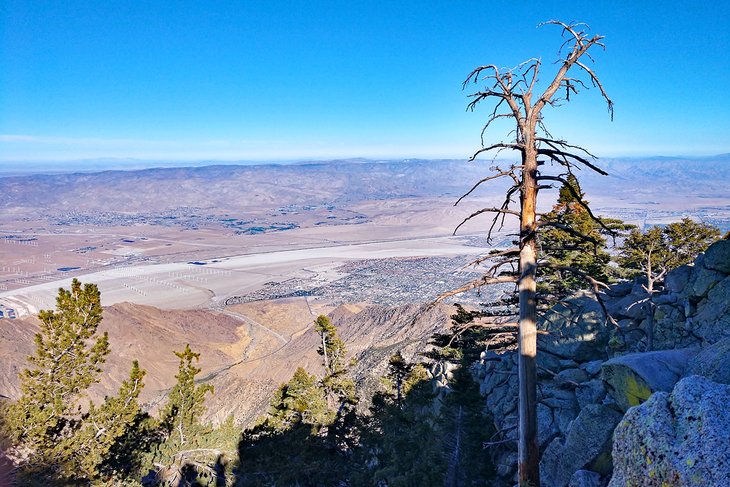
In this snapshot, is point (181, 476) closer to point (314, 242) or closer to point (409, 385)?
point (409, 385)

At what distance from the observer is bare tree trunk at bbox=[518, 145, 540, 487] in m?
Answer: 6.30

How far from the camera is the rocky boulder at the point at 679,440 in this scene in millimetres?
4110

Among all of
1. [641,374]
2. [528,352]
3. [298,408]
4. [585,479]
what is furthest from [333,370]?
[528,352]

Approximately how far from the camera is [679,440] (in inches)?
177

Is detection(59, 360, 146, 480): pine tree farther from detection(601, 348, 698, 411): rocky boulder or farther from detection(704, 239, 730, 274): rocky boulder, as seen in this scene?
detection(704, 239, 730, 274): rocky boulder

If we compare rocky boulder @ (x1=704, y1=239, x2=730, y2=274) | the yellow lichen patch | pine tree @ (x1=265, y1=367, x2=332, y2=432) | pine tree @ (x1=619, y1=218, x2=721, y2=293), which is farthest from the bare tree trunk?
pine tree @ (x1=619, y1=218, x2=721, y2=293)

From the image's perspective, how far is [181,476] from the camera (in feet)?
54.9

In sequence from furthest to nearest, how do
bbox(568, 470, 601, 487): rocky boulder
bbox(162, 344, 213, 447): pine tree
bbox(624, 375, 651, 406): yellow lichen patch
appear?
1. bbox(162, 344, 213, 447): pine tree
2. bbox(624, 375, 651, 406): yellow lichen patch
3. bbox(568, 470, 601, 487): rocky boulder

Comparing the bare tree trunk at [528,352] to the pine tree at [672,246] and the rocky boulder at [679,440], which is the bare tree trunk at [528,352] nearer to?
the rocky boulder at [679,440]

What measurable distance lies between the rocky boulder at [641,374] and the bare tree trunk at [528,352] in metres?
2.72

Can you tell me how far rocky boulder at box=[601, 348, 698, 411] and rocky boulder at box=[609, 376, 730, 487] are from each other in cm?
302

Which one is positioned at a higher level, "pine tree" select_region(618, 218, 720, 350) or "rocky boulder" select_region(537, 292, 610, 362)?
"pine tree" select_region(618, 218, 720, 350)

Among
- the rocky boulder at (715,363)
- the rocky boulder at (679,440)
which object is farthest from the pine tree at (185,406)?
the rocky boulder at (715,363)

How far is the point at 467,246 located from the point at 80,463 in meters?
150
